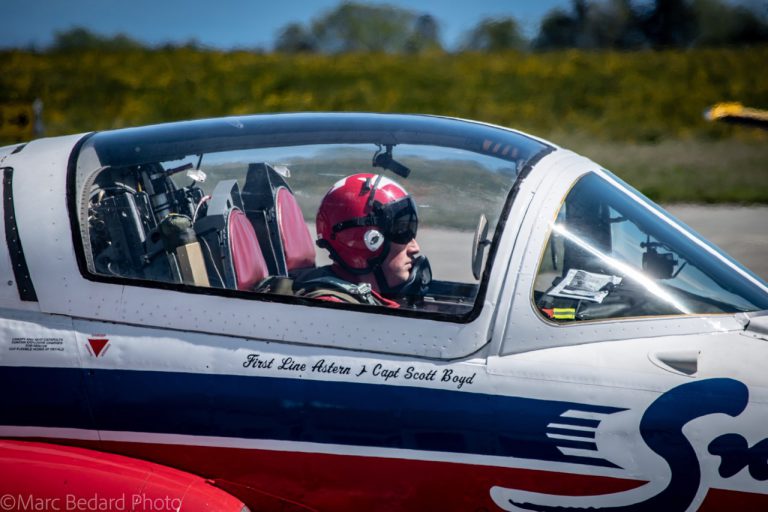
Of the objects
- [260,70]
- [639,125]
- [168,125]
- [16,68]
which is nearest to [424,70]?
[260,70]

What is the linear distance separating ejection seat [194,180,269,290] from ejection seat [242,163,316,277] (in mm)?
56

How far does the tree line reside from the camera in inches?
789

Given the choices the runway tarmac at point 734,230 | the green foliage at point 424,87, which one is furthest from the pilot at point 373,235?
the green foliage at point 424,87

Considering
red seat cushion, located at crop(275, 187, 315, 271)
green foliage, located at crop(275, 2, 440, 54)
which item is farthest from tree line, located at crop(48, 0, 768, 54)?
red seat cushion, located at crop(275, 187, 315, 271)

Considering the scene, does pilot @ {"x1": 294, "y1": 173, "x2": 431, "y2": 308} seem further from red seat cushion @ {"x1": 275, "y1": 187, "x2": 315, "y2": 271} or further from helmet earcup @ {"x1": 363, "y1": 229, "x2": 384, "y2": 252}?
red seat cushion @ {"x1": 275, "y1": 187, "x2": 315, "y2": 271}

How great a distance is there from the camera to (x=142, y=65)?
20.2 m

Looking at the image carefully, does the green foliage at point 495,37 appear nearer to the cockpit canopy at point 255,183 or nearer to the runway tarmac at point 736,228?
the runway tarmac at point 736,228

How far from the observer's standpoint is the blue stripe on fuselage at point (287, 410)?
2311mm

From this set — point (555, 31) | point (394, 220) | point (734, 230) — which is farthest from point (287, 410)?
point (555, 31)

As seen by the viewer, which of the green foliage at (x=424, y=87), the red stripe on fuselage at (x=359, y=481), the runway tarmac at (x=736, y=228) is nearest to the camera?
the red stripe on fuselage at (x=359, y=481)

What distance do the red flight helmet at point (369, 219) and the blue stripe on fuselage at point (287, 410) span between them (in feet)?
2.18

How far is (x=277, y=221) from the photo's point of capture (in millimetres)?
3221

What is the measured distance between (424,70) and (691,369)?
1959 centimetres
